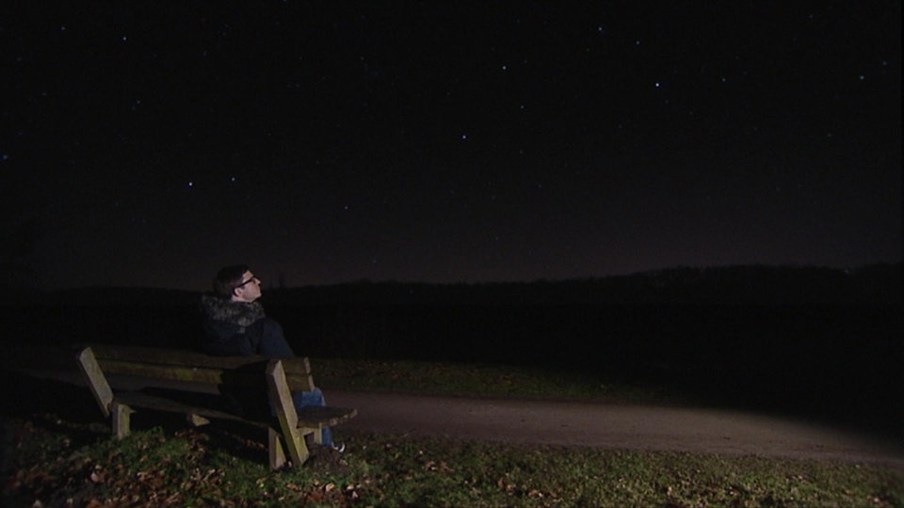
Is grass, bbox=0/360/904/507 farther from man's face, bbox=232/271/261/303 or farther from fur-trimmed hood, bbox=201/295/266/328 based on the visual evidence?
man's face, bbox=232/271/261/303

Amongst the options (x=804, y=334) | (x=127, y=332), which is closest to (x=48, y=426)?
(x=127, y=332)

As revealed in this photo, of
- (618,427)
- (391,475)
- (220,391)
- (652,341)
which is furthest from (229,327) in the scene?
(652,341)

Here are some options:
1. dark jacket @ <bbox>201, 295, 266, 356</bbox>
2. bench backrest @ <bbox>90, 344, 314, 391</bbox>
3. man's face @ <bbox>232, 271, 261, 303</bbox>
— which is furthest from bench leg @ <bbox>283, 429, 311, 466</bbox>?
man's face @ <bbox>232, 271, 261, 303</bbox>

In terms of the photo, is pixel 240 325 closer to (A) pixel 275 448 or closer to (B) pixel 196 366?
(B) pixel 196 366

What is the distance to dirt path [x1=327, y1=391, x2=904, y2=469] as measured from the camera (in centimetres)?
721

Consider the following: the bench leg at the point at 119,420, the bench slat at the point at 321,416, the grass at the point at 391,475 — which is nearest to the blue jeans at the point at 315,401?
the bench slat at the point at 321,416

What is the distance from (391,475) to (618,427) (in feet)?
10.8

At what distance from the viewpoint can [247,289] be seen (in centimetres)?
629

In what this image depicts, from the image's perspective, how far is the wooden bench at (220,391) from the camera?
18.0 ft

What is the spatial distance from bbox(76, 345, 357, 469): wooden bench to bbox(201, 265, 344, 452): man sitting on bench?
0.46 ft

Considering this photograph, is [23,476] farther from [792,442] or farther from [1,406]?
[792,442]

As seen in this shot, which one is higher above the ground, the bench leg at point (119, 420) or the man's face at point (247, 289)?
the man's face at point (247, 289)

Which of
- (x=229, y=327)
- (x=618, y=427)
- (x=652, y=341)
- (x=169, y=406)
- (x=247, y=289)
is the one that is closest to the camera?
(x=229, y=327)

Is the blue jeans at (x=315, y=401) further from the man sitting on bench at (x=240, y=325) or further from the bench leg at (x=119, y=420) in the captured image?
the bench leg at (x=119, y=420)
